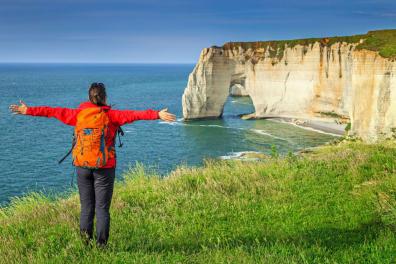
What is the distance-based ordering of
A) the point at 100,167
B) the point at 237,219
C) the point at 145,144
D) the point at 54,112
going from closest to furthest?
the point at 100,167 < the point at 54,112 < the point at 237,219 < the point at 145,144

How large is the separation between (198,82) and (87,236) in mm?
56650

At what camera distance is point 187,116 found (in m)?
63.5

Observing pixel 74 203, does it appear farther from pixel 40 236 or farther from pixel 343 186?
pixel 343 186

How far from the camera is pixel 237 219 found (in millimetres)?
8117

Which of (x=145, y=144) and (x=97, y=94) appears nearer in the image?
(x=97, y=94)

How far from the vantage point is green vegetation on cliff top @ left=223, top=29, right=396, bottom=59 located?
40.3m

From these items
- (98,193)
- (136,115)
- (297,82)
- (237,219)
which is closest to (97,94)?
(136,115)

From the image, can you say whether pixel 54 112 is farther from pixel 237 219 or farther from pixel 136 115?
pixel 237 219

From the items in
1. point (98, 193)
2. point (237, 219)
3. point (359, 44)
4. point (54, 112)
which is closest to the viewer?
point (98, 193)

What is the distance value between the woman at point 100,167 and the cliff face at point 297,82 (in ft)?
124

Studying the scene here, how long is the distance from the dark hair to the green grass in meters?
2.07

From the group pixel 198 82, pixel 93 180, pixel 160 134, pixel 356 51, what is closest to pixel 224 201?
pixel 93 180

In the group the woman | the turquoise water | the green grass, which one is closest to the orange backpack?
the woman

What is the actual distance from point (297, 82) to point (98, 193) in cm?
5466
